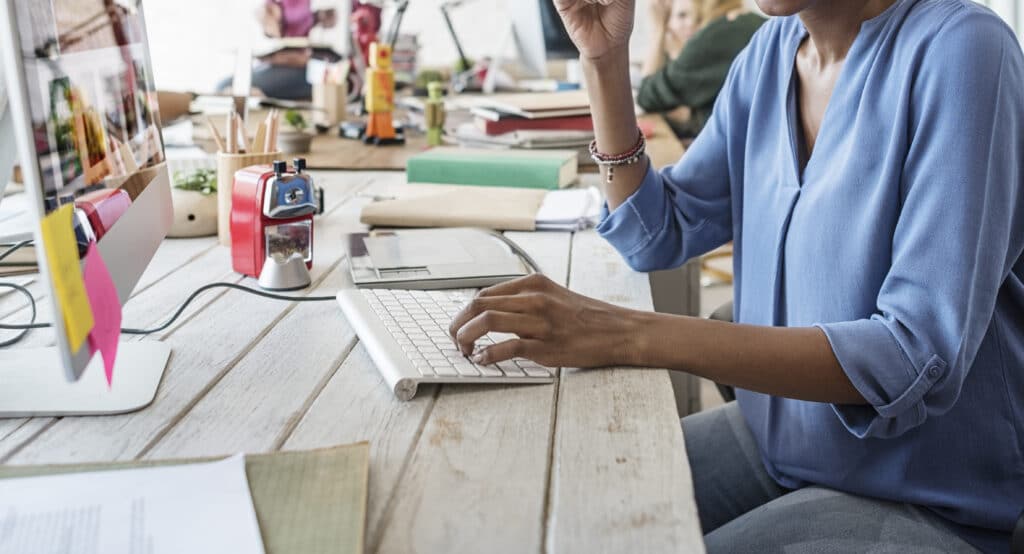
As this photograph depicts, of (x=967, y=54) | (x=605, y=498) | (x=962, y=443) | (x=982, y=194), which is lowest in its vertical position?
(x=962, y=443)

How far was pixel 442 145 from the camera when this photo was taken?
226cm

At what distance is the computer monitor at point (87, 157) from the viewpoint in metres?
0.66

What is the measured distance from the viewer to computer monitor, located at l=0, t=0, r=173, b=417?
0.66 meters

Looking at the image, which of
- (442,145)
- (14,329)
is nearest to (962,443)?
(14,329)

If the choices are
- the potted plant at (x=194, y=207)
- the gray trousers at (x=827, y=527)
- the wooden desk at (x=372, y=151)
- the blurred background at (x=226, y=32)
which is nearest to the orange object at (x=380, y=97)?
the wooden desk at (x=372, y=151)

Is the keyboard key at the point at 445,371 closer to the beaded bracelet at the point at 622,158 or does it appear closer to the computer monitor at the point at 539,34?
the beaded bracelet at the point at 622,158

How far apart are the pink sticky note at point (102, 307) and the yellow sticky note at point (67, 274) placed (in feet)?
0.06

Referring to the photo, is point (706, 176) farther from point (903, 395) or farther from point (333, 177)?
point (333, 177)

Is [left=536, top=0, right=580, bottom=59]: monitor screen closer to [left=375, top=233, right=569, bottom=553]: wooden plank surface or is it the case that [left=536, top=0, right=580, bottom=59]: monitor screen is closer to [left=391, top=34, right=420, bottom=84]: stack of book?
[left=391, top=34, right=420, bottom=84]: stack of book

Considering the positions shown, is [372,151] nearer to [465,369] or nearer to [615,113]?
[615,113]

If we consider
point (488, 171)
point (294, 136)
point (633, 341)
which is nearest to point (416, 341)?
point (633, 341)

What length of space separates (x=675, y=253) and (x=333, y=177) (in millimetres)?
925

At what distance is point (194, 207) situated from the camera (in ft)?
4.85

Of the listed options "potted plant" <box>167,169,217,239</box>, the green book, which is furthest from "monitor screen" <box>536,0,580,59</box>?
"potted plant" <box>167,169,217,239</box>
